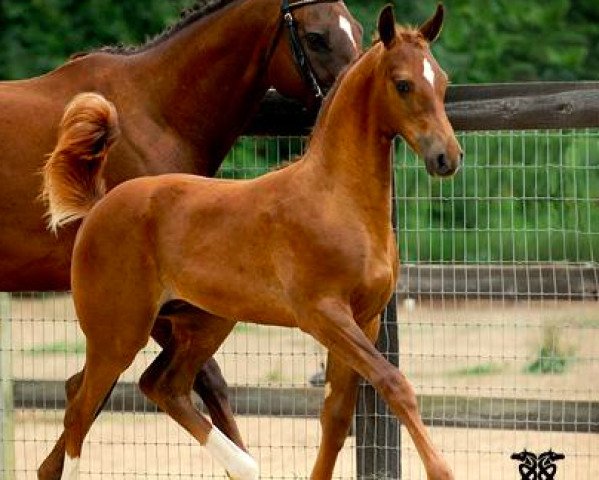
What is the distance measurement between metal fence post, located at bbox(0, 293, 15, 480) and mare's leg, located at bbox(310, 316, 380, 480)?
6.18ft

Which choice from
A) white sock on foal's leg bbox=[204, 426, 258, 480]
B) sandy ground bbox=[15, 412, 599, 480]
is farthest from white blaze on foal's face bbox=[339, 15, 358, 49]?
sandy ground bbox=[15, 412, 599, 480]

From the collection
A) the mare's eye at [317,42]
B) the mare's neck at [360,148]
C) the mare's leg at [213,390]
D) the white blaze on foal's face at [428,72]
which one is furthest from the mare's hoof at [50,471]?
the white blaze on foal's face at [428,72]

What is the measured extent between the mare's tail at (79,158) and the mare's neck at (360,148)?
96 centimetres

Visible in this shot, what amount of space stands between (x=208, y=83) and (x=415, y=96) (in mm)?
1411

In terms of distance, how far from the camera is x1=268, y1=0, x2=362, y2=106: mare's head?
21.1 feet

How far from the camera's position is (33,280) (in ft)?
21.7

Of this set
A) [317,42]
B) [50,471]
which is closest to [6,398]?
[50,471]

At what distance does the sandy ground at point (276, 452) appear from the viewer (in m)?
7.40

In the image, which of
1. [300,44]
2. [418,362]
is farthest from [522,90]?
[418,362]

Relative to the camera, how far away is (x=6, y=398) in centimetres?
750

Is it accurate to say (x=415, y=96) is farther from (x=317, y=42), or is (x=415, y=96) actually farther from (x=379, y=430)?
(x=379, y=430)

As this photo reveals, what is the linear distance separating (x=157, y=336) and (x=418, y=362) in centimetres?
415

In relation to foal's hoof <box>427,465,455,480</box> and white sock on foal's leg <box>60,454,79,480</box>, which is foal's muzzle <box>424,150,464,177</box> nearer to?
foal's hoof <box>427,465,455,480</box>

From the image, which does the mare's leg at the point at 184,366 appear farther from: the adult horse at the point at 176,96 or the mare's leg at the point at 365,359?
the mare's leg at the point at 365,359
